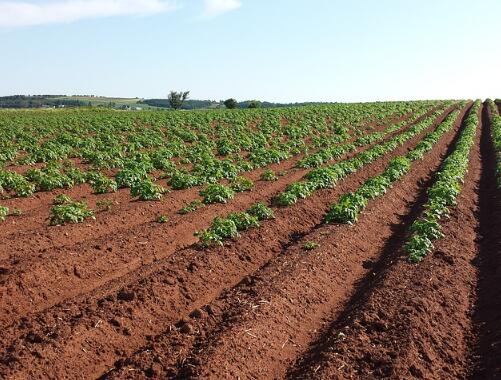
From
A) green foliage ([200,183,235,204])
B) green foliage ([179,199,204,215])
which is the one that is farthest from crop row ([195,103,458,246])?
green foliage ([200,183,235,204])

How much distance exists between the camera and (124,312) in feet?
26.3

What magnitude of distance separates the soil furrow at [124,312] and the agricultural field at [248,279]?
0.03 metres

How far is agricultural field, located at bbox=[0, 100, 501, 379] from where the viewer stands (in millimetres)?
6941

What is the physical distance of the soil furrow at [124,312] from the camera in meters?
6.79

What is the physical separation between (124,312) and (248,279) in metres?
2.49

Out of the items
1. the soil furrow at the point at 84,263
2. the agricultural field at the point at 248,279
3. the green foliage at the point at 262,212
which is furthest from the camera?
the green foliage at the point at 262,212

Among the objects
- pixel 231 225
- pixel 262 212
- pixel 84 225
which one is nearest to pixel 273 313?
pixel 231 225

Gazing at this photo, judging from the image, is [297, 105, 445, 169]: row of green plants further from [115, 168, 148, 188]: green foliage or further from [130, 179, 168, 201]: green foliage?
[130, 179, 168, 201]: green foliage

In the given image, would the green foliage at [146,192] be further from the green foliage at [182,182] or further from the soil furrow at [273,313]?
the soil furrow at [273,313]

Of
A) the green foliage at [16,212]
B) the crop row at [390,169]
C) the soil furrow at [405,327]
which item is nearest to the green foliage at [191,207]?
the crop row at [390,169]

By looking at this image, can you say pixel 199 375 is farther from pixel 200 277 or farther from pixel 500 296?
pixel 500 296

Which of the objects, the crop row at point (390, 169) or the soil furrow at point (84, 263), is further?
the crop row at point (390, 169)

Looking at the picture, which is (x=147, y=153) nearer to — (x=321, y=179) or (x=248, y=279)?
(x=321, y=179)

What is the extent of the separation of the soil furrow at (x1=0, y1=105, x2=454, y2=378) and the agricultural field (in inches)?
1.1
